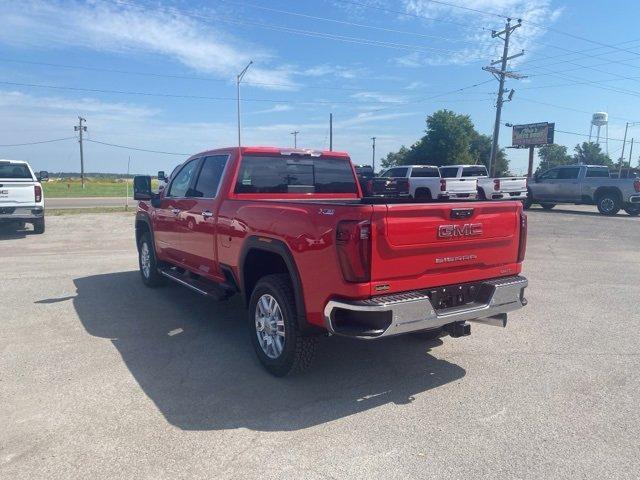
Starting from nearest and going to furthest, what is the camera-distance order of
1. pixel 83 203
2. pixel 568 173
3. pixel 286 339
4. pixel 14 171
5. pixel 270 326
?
pixel 286 339
pixel 270 326
pixel 14 171
pixel 568 173
pixel 83 203

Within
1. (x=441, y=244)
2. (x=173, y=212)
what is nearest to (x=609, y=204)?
(x=173, y=212)

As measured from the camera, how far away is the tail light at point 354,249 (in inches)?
137

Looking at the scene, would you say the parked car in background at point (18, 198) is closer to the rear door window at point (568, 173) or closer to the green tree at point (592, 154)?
the rear door window at point (568, 173)

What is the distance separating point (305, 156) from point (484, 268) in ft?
8.29

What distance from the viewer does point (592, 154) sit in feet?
308

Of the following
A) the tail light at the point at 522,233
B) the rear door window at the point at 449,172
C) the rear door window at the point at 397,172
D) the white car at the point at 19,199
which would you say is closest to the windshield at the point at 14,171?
the white car at the point at 19,199

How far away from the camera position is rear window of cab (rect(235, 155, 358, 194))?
5.44 m

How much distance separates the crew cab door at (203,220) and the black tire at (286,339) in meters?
1.24

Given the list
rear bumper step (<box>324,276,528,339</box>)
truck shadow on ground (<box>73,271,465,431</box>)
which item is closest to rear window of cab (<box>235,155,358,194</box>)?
truck shadow on ground (<box>73,271,465,431</box>)

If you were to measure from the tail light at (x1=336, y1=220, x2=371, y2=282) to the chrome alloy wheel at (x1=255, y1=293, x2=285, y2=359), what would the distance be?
0.92 metres

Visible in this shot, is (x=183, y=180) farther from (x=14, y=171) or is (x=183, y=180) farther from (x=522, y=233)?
(x=14, y=171)

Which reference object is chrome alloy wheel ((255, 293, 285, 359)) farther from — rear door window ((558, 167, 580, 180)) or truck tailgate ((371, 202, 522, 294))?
rear door window ((558, 167, 580, 180))

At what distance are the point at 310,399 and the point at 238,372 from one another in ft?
2.78

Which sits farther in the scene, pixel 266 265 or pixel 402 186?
pixel 402 186
